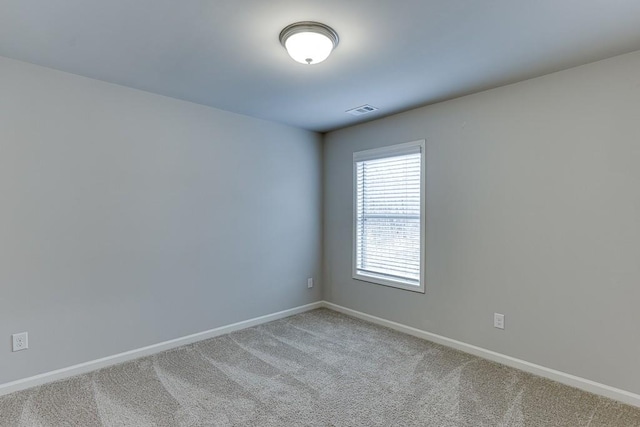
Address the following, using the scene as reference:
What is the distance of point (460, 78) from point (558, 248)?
1549 mm

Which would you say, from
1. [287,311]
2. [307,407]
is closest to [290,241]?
[287,311]

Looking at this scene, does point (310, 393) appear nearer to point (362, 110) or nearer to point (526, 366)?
point (526, 366)

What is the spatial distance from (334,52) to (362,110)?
1.29 m

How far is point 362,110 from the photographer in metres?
A: 3.52

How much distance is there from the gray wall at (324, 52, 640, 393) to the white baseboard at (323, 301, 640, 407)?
46mm

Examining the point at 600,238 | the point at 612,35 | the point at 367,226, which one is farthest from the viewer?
the point at 367,226

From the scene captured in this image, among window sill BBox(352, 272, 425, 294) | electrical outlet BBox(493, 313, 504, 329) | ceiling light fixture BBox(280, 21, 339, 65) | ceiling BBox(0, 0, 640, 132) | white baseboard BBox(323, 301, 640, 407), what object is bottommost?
white baseboard BBox(323, 301, 640, 407)

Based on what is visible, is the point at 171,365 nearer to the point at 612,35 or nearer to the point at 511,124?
the point at 511,124

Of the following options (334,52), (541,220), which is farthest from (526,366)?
(334,52)

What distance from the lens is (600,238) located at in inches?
93.7

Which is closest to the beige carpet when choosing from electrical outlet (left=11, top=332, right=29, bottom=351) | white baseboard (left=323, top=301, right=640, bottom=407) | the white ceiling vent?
white baseboard (left=323, top=301, right=640, bottom=407)

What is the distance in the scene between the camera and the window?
3.51 metres

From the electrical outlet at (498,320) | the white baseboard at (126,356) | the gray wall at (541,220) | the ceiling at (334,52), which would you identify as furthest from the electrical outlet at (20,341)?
the electrical outlet at (498,320)

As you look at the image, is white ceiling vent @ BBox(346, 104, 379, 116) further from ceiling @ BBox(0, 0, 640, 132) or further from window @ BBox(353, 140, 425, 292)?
window @ BBox(353, 140, 425, 292)
